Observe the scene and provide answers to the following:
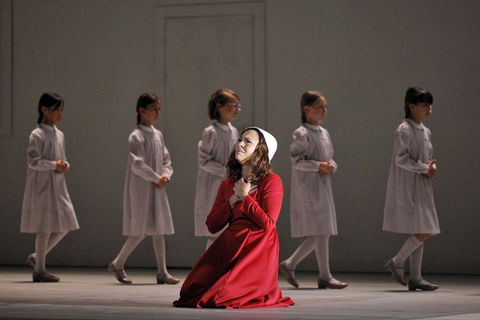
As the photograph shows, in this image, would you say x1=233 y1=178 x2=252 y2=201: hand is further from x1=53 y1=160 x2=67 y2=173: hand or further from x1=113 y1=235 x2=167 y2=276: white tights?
x1=53 y1=160 x2=67 y2=173: hand

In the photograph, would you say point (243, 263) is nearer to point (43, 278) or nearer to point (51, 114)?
point (43, 278)

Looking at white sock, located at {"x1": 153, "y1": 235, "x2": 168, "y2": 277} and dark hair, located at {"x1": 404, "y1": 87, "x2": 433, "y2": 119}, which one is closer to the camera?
dark hair, located at {"x1": 404, "y1": 87, "x2": 433, "y2": 119}

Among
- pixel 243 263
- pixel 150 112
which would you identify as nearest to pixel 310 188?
pixel 150 112

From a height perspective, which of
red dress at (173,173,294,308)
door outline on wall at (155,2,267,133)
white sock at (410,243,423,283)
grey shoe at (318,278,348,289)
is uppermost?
door outline on wall at (155,2,267,133)

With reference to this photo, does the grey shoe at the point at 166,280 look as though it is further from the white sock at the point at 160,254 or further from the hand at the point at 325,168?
the hand at the point at 325,168

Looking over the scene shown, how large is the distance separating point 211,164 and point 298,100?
1.51m

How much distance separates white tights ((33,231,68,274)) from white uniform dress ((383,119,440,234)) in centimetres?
264

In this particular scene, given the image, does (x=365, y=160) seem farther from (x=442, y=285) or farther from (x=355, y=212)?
(x=442, y=285)

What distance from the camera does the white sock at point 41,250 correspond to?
580cm

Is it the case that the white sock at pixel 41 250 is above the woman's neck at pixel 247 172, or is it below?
below

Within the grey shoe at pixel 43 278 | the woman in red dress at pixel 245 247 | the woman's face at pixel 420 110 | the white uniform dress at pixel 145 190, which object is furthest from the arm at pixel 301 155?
the grey shoe at pixel 43 278

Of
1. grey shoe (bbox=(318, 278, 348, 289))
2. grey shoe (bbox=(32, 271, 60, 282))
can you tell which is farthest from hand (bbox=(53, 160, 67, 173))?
grey shoe (bbox=(318, 278, 348, 289))

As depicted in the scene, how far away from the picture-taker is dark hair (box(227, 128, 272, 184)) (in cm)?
392

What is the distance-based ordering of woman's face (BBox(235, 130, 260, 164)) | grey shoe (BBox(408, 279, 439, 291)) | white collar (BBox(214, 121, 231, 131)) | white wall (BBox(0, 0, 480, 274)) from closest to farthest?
woman's face (BBox(235, 130, 260, 164)), grey shoe (BBox(408, 279, 439, 291)), white collar (BBox(214, 121, 231, 131)), white wall (BBox(0, 0, 480, 274))
